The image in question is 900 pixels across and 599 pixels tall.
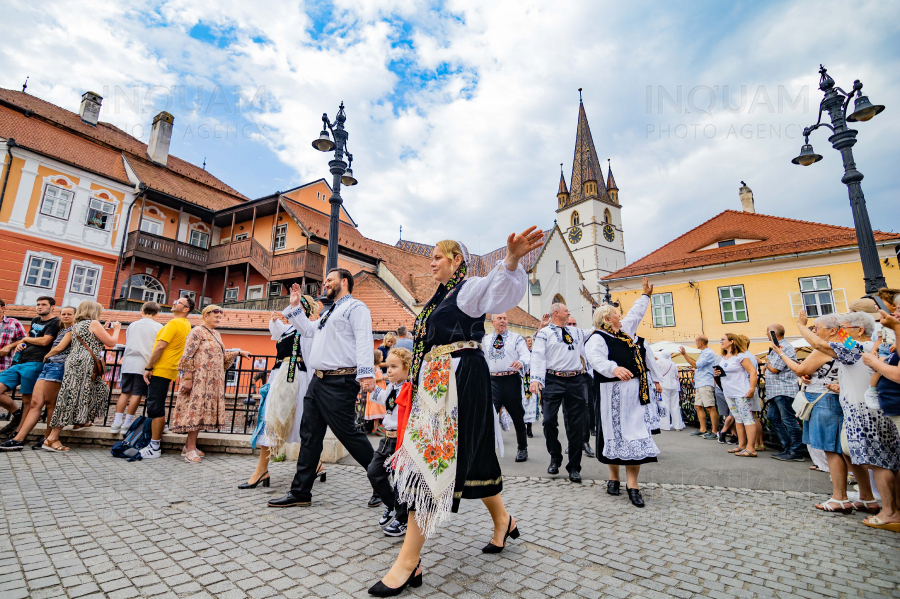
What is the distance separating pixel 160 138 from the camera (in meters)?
26.2

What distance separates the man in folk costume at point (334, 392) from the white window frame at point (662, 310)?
2364 centimetres

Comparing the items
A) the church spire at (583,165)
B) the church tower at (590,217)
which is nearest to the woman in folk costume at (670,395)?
the church tower at (590,217)

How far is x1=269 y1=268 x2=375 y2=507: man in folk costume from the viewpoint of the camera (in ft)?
12.2

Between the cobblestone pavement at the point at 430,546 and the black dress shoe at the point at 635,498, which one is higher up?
the black dress shoe at the point at 635,498

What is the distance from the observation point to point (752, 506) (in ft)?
13.1

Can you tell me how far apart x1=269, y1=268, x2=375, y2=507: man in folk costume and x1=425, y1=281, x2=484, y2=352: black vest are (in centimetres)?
125

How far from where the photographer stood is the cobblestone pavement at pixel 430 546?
236 centimetres

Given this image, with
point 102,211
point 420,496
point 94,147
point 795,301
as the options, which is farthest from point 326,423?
point 94,147

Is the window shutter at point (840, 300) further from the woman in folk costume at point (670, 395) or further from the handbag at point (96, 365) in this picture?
the handbag at point (96, 365)

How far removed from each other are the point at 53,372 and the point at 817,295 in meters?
26.6

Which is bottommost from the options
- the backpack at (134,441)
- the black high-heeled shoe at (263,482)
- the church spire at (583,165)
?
the black high-heeled shoe at (263,482)

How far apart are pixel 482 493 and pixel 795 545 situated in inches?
96.1

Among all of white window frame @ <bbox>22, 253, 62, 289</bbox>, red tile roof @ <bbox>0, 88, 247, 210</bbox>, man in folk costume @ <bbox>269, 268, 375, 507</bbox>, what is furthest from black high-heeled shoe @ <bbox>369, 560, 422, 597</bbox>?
red tile roof @ <bbox>0, 88, 247, 210</bbox>

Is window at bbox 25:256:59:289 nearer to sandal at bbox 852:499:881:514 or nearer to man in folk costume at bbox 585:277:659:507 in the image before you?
man in folk costume at bbox 585:277:659:507
